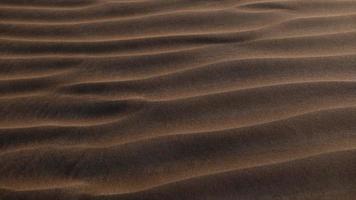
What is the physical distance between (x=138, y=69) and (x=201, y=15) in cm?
48

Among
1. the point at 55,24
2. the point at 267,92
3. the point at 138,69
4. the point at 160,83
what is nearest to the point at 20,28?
the point at 55,24

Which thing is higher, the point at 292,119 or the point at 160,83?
the point at 160,83

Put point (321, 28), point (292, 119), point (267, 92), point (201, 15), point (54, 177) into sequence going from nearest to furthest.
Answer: point (54, 177), point (292, 119), point (267, 92), point (321, 28), point (201, 15)

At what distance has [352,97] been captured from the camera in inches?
64.3

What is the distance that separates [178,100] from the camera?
1668 millimetres

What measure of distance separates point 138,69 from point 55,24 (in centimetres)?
54

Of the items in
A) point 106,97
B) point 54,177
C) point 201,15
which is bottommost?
point 54,177

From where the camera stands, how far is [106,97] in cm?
171

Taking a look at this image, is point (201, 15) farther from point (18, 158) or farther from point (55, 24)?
point (18, 158)

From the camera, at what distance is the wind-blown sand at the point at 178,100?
4.57 feet

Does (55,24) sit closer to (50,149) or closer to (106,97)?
(106,97)

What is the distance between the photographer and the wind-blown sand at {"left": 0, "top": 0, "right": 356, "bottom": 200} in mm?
1394

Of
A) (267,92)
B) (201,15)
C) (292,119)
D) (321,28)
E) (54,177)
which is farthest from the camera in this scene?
(201,15)

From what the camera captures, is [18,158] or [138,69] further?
[138,69]
